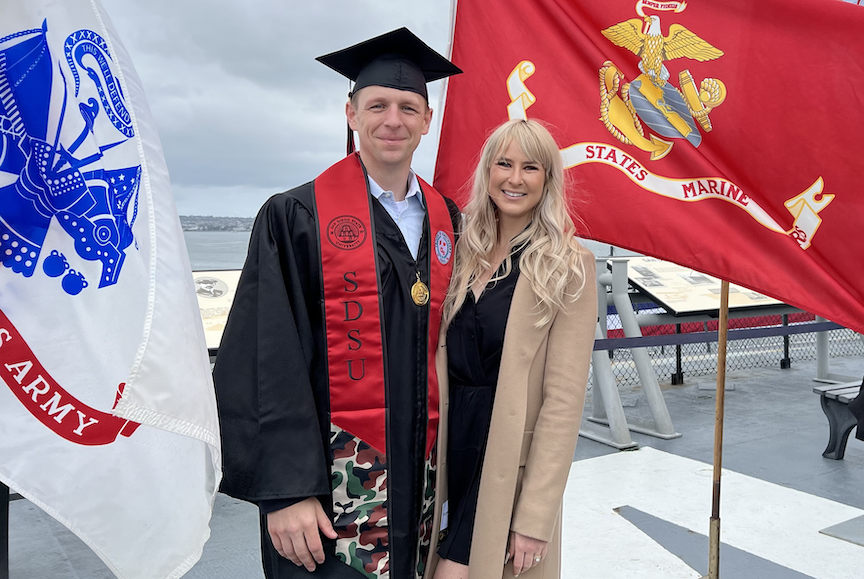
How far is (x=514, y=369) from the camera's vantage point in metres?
1.84

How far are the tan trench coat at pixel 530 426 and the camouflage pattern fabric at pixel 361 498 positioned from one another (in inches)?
11.0

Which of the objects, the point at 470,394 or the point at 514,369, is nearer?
the point at 514,369

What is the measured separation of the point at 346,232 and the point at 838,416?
193 inches

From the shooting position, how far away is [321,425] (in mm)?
1916

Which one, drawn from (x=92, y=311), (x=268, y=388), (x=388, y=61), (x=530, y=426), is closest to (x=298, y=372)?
(x=268, y=388)

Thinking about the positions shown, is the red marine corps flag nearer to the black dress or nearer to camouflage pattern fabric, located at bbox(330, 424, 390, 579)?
the black dress

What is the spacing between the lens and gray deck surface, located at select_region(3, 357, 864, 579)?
3.45 meters

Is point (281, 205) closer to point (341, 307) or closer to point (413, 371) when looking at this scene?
point (341, 307)

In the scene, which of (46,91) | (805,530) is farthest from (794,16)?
(805,530)

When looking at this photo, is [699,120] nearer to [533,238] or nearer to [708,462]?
[533,238]

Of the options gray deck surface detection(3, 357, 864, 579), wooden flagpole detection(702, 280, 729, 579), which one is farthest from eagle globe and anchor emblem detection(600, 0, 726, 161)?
gray deck surface detection(3, 357, 864, 579)

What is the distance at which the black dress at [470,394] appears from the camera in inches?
75.7

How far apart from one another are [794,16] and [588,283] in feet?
5.26

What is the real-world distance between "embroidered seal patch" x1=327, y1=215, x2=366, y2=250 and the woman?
1.09 ft
